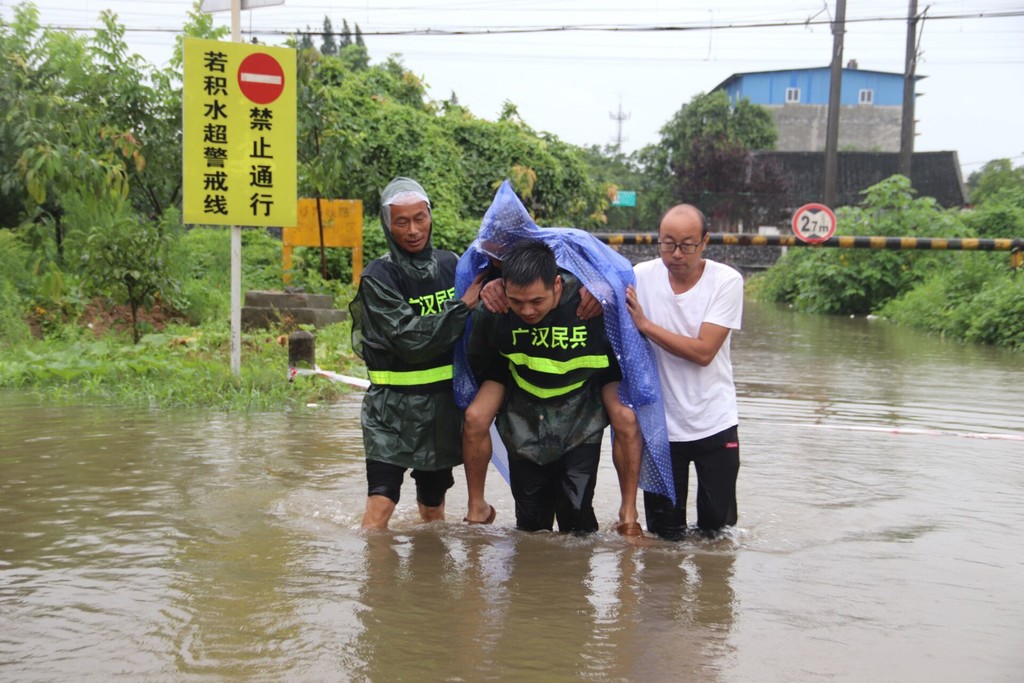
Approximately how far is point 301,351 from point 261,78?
2418 millimetres

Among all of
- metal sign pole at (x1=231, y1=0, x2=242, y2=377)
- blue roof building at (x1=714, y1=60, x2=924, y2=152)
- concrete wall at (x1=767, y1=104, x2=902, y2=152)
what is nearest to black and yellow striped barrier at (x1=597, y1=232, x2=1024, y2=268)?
metal sign pole at (x1=231, y1=0, x2=242, y2=377)

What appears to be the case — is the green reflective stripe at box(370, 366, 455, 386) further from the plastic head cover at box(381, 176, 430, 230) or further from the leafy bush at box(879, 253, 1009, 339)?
the leafy bush at box(879, 253, 1009, 339)

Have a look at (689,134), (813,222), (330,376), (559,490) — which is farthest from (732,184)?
(559,490)

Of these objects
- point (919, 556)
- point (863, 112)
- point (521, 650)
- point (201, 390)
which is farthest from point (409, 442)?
point (863, 112)

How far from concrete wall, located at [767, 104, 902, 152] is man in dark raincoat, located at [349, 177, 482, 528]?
216ft

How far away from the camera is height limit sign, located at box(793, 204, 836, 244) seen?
1786 centimetres

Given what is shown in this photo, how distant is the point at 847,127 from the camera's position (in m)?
68.2

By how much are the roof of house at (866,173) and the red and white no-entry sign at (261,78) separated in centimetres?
4222

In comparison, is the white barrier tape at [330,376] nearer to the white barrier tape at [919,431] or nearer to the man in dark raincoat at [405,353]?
the white barrier tape at [919,431]

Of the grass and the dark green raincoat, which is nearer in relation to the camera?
the dark green raincoat

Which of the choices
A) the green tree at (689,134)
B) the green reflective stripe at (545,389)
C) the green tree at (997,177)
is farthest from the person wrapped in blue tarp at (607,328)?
the green tree at (689,134)

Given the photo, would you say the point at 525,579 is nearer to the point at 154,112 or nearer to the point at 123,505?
the point at 123,505

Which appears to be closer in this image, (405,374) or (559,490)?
(405,374)

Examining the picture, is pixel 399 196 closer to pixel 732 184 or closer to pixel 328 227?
pixel 328 227
